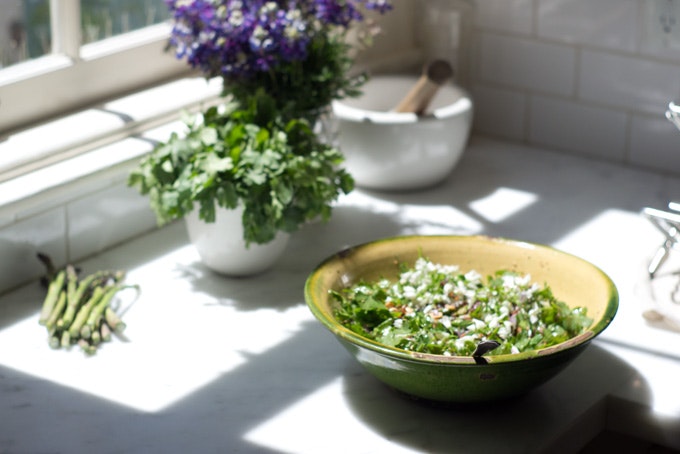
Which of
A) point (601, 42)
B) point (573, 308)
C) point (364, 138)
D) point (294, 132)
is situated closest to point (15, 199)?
point (294, 132)

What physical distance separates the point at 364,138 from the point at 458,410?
0.63 m

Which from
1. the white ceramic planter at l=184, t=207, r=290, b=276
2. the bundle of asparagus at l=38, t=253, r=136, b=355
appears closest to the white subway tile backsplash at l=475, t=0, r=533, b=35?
the white ceramic planter at l=184, t=207, r=290, b=276

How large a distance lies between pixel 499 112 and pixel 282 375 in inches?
37.5

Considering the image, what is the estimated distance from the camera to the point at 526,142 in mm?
→ 2145

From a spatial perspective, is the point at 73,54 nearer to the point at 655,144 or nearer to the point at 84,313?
the point at 84,313

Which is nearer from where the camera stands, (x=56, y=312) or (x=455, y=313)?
(x=455, y=313)

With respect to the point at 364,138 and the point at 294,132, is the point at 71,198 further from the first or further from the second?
the point at 364,138

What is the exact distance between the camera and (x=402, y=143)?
5.94 ft

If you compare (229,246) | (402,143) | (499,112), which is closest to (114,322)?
(229,246)

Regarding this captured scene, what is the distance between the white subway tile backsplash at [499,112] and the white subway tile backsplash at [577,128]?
0.03 meters

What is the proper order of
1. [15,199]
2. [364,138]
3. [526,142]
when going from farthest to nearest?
[526,142], [364,138], [15,199]

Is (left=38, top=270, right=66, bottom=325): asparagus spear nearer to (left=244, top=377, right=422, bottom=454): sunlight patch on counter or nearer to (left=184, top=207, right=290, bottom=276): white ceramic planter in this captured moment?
(left=184, top=207, right=290, bottom=276): white ceramic planter

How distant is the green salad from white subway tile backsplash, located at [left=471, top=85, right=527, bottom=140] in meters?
0.77

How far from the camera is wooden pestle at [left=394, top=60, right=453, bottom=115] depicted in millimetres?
1798
